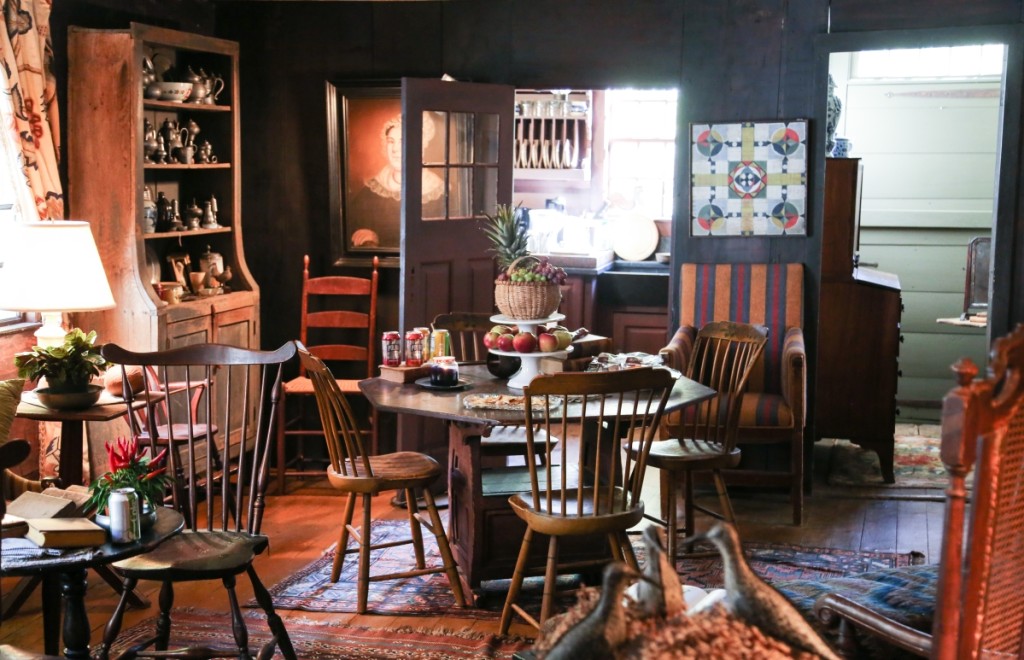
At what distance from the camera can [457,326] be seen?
5004mm

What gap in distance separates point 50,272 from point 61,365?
0.39m

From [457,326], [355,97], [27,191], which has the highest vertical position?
[355,97]

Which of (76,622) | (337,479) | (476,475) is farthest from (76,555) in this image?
(476,475)

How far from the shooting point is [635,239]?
306 inches

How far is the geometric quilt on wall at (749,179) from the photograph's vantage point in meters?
5.80

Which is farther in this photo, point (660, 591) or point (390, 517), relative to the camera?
point (390, 517)

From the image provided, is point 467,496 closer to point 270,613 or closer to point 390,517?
point 270,613

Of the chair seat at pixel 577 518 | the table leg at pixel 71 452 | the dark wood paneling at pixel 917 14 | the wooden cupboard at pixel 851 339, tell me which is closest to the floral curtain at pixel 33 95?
the table leg at pixel 71 452

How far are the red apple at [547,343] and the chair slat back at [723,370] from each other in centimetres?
61

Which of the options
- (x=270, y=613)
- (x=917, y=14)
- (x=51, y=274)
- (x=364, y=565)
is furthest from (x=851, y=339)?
(x=51, y=274)

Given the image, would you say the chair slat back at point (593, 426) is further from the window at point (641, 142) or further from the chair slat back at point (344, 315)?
the window at point (641, 142)

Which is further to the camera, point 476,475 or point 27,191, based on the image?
point 27,191

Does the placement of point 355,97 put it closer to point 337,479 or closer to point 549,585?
point 337,479

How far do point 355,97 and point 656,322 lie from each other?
2.31 m
